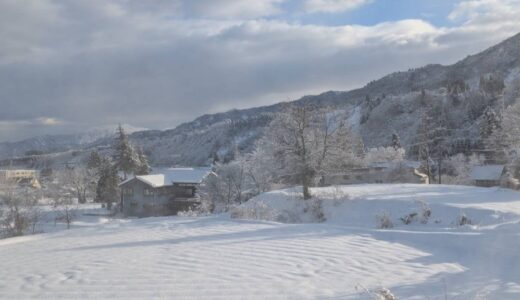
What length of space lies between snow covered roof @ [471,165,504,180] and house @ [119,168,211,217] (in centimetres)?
2949

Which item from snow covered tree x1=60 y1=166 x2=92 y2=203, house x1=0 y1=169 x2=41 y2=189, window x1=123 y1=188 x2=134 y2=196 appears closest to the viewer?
window x1=123 y1=188 x2=134 y2=196

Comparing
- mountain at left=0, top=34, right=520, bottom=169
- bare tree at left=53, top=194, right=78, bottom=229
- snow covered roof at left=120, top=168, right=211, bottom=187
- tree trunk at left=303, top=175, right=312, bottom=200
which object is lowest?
bare tree at left=53, top=194, right=78, bottom=229

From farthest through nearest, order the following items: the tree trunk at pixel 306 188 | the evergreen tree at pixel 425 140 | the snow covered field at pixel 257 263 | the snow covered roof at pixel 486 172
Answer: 1. the snow covered roof at pixel 486 172
2. the evergreen tree at pixel 425 140
3. the tree trunk at pixel 306 188
4. the snow covered field at pixel 257 263

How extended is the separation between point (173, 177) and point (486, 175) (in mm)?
34107

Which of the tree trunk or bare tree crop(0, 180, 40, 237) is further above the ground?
the tree trunk

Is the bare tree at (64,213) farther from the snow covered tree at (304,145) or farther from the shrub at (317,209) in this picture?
the shrub at (317,209)

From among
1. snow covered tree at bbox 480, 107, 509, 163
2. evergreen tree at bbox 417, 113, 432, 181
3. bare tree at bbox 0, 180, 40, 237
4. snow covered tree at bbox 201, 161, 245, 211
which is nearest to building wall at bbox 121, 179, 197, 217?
snow covered tree at bbox 201, 161, 245, 211

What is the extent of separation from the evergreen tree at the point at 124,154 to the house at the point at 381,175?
22.2m

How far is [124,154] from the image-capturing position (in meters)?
55.7

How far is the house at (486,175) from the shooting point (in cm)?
5197

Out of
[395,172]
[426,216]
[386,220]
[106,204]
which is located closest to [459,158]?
[395,172]

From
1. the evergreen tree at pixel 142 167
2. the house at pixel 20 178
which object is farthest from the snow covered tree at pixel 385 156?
the house at pixel 20 178

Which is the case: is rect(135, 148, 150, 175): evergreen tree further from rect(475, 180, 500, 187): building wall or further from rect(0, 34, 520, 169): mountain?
rect(475, 180, 500, 187): building wall

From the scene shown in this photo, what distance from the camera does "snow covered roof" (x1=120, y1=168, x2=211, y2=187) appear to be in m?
52.4
